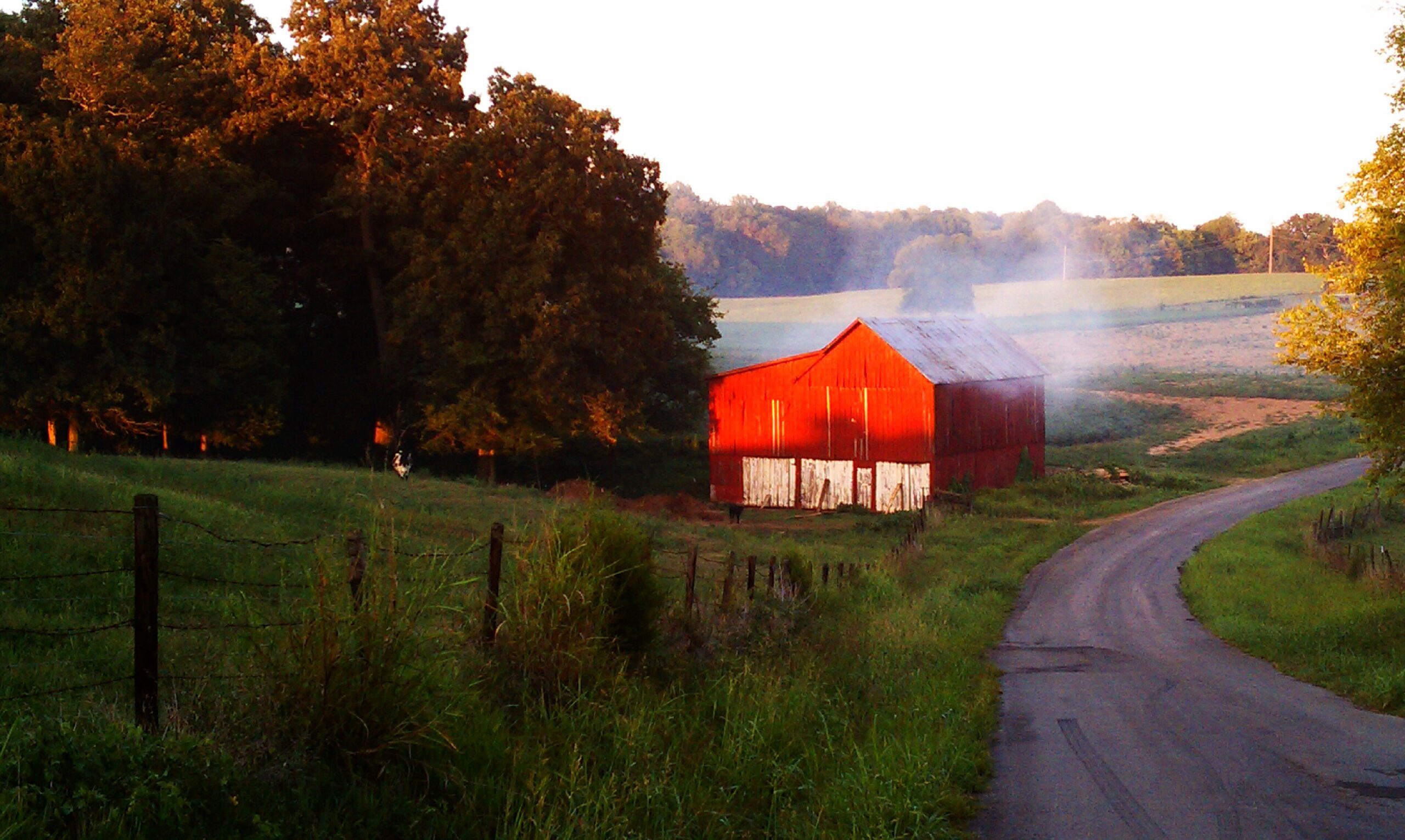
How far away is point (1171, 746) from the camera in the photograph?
11.2 metres

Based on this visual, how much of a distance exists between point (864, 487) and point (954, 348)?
7.81 metres

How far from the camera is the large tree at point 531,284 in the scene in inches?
1489

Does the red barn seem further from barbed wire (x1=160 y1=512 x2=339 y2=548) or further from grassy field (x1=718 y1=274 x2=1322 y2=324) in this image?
grassy field (x1=718 y1=274 x2=1322 y2=324)

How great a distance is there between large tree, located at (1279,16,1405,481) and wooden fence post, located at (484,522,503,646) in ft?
50.7

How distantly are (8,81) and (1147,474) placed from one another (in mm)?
44404

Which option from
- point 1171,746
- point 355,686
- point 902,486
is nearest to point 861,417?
point 902,486

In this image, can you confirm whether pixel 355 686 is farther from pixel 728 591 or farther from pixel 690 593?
pixel 728 591

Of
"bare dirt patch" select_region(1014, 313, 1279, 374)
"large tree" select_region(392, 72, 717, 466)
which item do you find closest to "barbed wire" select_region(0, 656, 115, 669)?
"large tree" select_region(392, 72, 717, 466)

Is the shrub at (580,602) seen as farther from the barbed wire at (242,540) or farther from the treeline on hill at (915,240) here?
the treeline on hill at (915,240)

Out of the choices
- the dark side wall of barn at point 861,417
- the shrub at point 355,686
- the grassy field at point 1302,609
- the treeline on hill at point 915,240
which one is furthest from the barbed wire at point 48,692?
the treeline on hill at point 915,240

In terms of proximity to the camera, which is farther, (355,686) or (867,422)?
(867,422)

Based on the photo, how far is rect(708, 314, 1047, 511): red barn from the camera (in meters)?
43.1

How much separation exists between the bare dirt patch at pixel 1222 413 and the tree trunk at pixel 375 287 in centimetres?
3861

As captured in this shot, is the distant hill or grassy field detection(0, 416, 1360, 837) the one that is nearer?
grassy field detection(0, 416, 1360, 837)
